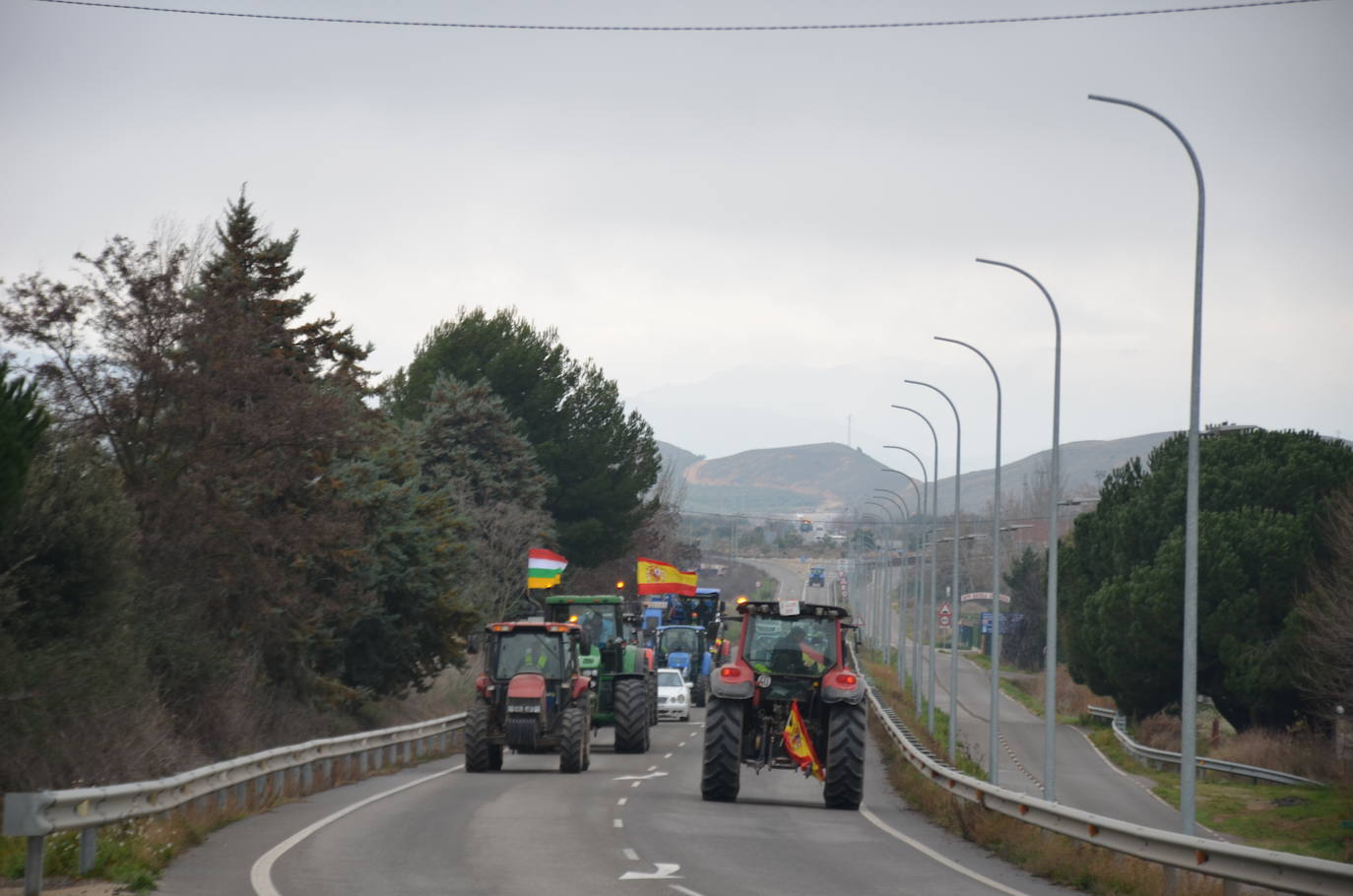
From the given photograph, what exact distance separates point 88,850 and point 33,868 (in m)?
1.47

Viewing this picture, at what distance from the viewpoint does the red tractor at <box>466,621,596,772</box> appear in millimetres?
28438

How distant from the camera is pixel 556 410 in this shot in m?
75.2

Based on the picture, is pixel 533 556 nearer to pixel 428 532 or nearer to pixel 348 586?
pixel 428 532

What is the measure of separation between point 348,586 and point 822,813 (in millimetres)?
17005

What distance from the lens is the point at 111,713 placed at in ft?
69.5

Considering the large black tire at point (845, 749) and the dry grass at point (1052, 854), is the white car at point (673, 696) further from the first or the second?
the large black tire at point (845, 749)

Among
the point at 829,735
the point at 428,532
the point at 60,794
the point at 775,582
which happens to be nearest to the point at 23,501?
the point at 60,794

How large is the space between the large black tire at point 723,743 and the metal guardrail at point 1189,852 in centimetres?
397

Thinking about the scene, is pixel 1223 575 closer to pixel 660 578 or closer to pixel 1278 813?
pixel 1278 813

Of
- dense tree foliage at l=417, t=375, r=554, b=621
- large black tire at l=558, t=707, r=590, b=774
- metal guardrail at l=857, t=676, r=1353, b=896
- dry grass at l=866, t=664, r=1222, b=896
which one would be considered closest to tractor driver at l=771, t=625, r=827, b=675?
dry grass at l=866, t=664, r=1222, b=896

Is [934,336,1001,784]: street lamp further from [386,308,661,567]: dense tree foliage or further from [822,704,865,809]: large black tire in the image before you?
[386,308,661,567]: dense tree foliage

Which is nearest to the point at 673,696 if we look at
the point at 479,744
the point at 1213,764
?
the point at 1213,764

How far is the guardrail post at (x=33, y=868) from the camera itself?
476 inches

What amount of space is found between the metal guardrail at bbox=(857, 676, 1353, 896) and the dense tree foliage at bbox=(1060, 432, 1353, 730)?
37517mm
